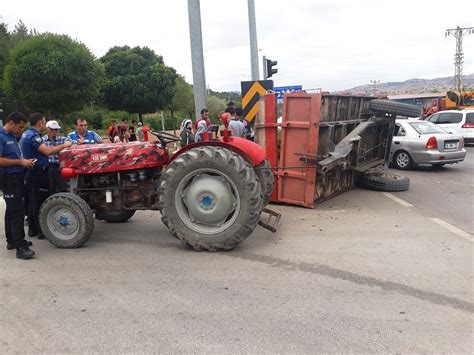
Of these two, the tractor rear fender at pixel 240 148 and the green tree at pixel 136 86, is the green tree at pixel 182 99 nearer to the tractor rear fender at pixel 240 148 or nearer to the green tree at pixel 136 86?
the green tree at pixel 136 86

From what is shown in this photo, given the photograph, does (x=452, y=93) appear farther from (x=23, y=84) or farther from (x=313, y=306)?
(x=313, y=306)

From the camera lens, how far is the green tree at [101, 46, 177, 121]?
32.3 m

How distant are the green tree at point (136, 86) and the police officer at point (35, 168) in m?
27.0

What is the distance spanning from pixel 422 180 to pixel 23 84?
1941cm

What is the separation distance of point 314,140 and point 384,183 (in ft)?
8.83

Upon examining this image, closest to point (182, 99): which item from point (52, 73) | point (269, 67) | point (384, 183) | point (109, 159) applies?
point (52, 73)

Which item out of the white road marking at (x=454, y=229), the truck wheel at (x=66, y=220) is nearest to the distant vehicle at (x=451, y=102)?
the white road marking at (x=454, y=229)

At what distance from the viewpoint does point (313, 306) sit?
145 inches

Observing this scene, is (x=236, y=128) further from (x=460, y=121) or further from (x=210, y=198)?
(x=460, y=121)

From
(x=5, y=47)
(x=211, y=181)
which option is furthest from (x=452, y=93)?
(x=5, y=47)

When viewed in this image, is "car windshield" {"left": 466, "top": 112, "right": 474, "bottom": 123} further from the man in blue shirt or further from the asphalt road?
the man in blue shirt

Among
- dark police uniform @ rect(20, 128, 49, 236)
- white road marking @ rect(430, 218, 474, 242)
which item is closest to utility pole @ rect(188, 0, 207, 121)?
dark police uniform @ rect(20, 128, 49, 236)

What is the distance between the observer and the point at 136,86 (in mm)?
32188

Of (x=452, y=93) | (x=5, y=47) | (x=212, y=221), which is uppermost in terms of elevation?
(x=5, y=47)
